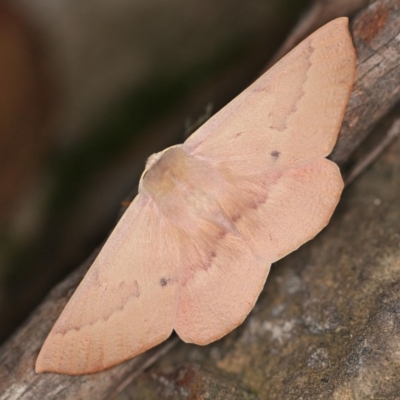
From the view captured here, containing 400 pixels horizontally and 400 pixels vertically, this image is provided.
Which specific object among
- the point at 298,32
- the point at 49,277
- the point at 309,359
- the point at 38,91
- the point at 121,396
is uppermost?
the point at 38,91

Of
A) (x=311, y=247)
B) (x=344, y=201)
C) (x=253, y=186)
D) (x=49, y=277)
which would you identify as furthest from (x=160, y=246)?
(x=49, y=277)

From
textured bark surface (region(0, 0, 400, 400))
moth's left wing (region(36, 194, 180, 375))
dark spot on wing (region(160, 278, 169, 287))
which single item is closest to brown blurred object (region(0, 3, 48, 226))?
textured bark surface (region(0, 0, 400, 400))

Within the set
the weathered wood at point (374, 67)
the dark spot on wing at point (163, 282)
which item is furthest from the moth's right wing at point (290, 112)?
the dark spot on wing at point (163, 282)

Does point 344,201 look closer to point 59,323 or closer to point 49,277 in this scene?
point 59,323

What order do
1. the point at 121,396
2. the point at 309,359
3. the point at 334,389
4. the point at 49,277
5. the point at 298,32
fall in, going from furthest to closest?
the point at 49,277
the point at 298,32
the point at 121,396
the point at 309,359
the point at 334,389

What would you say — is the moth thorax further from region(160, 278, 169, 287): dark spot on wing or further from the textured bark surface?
the textured bark surface

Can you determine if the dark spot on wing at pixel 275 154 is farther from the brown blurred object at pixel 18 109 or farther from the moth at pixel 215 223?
the brown blurred object at pixel 18 109
